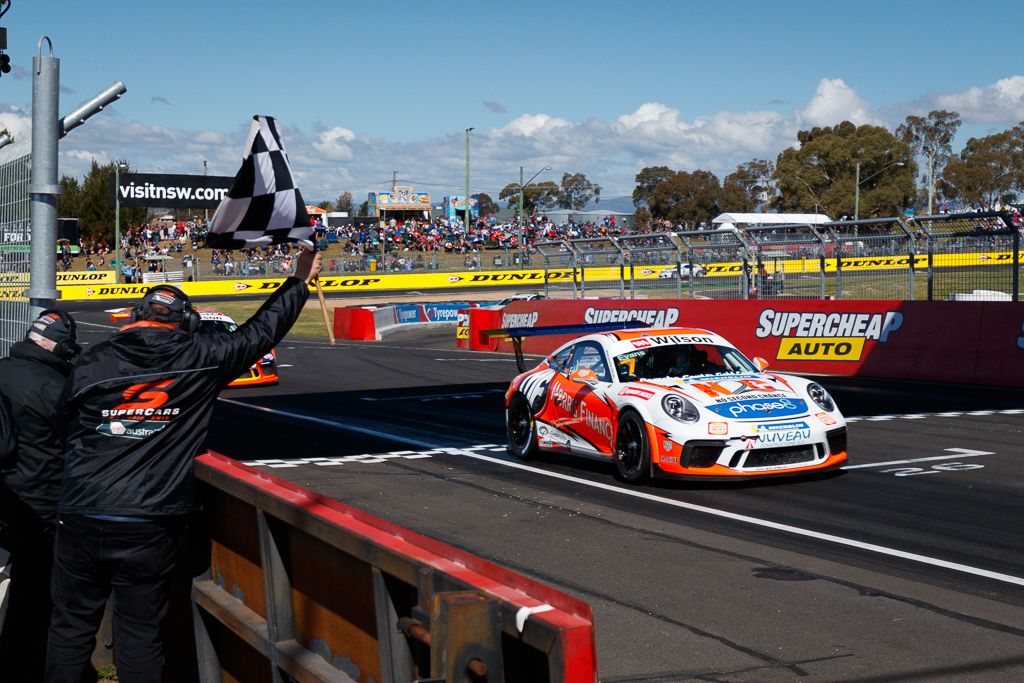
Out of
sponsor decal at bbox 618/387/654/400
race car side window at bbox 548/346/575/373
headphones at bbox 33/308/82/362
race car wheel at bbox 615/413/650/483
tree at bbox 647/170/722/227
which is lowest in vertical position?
race car wheel at bbox 615/413/650/483

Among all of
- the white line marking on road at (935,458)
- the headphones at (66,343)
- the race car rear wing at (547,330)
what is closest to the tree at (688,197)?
the race car rear wing at (547,330)

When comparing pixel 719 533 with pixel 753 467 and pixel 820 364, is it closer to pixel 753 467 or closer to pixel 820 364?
pixel 753 467

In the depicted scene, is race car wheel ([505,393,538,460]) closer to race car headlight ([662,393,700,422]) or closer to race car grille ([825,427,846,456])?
race car headlight ([662,393,700,422])

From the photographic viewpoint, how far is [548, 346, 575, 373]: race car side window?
12.3 metres

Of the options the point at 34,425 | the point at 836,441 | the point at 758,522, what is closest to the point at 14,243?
the point at 34,425

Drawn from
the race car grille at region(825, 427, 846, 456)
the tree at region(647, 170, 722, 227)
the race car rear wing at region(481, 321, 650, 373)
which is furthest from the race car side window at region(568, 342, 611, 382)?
the tree at region(647, 170, 722, 227)

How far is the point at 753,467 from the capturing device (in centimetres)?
1016

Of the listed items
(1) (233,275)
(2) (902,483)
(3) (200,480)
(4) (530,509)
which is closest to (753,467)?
(2) (902,483)

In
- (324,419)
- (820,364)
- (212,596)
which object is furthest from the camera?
(820,364)

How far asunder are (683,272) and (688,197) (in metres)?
81.0

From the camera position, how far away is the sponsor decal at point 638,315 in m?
25.2

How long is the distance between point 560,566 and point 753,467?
10.1 ft

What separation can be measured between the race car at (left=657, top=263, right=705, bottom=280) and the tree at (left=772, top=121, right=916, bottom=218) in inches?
2587

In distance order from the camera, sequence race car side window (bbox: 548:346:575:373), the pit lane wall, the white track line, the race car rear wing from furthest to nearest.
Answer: the pit lane wall < the race car rear wing < race car side window (bbox: 548:346:575:373) < the white track line
